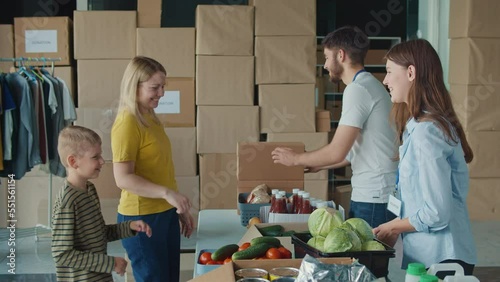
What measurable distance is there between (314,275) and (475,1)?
436cm

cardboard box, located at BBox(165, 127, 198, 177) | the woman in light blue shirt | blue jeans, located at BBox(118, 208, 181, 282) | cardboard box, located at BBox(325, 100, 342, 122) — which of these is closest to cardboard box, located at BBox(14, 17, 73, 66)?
cardboard box, located at BBox(165, 127, 198, 177)

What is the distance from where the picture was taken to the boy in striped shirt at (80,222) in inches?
75.9

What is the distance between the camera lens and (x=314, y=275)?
1271 mm

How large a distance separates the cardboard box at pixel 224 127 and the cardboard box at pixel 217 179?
0.06 metres

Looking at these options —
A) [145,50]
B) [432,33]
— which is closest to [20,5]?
[145,50]

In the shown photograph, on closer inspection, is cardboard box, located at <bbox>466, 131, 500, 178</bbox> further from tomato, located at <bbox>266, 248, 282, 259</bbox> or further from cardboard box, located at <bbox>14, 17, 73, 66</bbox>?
tomato, located at <bbox>266, 248, 282, 259</bbox>

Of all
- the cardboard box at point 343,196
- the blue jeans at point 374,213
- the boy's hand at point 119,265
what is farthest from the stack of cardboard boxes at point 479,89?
the boy's hand at point 119,265

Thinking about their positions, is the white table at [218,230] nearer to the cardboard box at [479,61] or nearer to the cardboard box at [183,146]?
the cardboard box at [183,146]

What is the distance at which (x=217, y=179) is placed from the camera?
495 cm

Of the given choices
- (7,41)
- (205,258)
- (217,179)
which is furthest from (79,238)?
(7,41)

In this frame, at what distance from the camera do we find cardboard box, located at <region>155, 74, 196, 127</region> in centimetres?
497

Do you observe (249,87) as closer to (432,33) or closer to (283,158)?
(432,33)

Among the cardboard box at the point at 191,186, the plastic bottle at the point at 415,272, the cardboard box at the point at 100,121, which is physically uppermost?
the cardboard box at the point at 100,121

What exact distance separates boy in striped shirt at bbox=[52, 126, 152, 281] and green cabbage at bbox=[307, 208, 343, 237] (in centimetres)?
63
